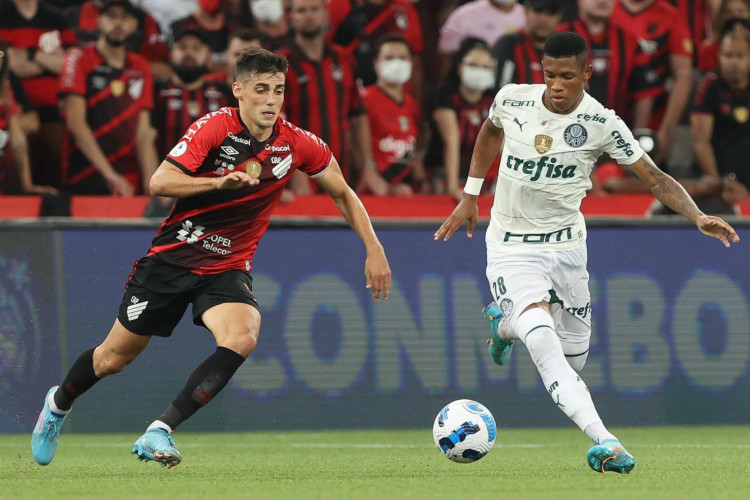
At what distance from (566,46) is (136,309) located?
281 cm

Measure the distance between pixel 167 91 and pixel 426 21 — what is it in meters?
3.15

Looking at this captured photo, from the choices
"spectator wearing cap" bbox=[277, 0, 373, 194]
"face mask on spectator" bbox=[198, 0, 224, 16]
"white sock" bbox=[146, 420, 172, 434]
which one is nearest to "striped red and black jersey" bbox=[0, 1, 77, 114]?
"face mask on spectator" bbox=[198, 0, 224, 16]

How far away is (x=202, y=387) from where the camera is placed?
22.4 feet

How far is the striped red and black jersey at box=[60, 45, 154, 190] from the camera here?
452 inches

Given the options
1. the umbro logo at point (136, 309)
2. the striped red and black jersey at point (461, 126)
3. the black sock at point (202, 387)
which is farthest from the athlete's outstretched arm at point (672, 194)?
the striped red and black jersey at point (461, 126)

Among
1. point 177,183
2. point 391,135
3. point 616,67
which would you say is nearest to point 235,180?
point 177,183

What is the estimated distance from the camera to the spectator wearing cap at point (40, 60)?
1179 cm

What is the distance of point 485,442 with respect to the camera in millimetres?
7188

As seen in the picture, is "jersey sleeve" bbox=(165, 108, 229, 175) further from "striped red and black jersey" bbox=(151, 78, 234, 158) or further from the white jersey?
"striped red and black jersey" bbox=(151, 78, 234, 158)

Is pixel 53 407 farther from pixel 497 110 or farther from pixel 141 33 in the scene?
pixel 141 33

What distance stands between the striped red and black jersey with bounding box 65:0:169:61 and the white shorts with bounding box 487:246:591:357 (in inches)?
224

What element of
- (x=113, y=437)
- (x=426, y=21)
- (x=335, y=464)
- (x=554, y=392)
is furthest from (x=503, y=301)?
(x=426, y=21)

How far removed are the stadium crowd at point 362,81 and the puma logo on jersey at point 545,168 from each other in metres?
4.26

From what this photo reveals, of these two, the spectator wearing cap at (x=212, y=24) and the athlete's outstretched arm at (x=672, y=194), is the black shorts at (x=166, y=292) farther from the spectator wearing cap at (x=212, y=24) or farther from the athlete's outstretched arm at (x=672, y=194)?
the spectator wearing cap at (x=212, y=24)
